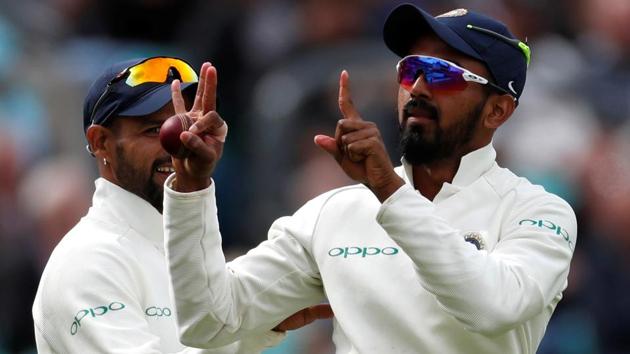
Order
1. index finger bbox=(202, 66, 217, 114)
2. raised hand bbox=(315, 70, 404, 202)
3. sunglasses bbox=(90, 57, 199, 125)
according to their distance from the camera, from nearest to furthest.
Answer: raised hand bbox=(315, 70, 404, 202) → index finger bbox=(202, 66, 217, 114) → sunglasses bbox=(90, 57, 199, 125)

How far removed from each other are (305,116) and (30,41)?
2.43m

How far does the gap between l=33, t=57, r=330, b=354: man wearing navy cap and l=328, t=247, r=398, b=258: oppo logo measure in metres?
0.32

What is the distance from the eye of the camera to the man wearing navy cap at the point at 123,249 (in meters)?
5.61

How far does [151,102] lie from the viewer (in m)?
6.05

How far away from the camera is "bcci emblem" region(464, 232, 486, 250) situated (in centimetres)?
519

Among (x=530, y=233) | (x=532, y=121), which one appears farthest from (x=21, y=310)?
(x=530, y=233)

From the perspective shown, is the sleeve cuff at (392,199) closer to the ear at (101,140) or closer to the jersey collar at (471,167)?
the jersey collar at (471,167)

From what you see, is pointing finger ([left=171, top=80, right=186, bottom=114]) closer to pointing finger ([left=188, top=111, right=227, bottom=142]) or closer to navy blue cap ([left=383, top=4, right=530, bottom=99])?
pointing finger ([left=188, top=111, right=227, bottom=142])

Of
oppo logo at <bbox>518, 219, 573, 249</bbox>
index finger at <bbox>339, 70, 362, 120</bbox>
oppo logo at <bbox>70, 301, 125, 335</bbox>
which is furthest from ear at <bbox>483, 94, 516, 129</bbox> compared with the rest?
oppo logo at <bbox>70, 301, 125, 335</bbox>

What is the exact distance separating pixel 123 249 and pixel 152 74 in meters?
0.72

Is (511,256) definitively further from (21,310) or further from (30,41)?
(30,41)

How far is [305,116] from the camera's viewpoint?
9617mm

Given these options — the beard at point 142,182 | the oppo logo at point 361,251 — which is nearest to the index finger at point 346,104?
the oppo logo at point 361,251

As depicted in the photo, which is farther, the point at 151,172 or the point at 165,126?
the point at 151,172
